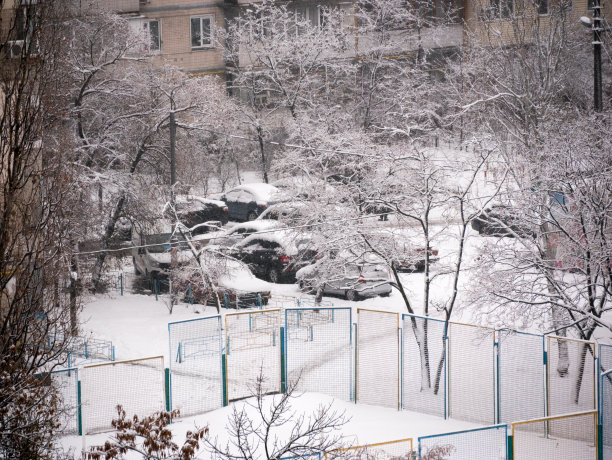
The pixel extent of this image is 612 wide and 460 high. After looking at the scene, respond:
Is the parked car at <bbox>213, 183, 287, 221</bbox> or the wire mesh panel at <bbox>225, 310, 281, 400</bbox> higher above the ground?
the parked car at <bbox>213, 183, 287, 221</bbox>

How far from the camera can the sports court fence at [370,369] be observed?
13766mm

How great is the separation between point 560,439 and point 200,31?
27014 millimetres

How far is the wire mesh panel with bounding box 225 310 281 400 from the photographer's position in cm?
1565

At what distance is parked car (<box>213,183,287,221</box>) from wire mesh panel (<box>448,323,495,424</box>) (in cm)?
1265

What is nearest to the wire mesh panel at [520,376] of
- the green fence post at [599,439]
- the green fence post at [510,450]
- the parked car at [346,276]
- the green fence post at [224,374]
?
the green fence post at [599,439]

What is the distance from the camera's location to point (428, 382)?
1502cm

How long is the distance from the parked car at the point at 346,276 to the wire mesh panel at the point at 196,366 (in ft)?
11.0

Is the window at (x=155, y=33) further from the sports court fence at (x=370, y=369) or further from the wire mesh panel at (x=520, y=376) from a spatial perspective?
the wire mesh panel at (x=520, y=376)

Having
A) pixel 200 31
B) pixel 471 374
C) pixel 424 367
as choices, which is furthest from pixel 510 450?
pixel 200 31

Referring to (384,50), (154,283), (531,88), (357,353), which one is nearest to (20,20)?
(357,353)

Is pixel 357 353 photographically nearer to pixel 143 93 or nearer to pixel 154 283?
pixel 154 283

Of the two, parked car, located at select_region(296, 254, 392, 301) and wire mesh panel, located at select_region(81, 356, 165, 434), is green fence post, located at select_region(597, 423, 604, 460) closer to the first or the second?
parked car, located at select_region(296, 254, 392, 301)

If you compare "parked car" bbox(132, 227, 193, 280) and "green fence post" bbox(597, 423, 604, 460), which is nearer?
"green fence post" bbox(597, 423, 604, 460)

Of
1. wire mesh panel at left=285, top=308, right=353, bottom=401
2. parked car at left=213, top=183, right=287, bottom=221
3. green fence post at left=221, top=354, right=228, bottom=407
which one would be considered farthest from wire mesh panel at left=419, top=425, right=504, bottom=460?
parked car at left=213, top=183, right=287, bottom=221
